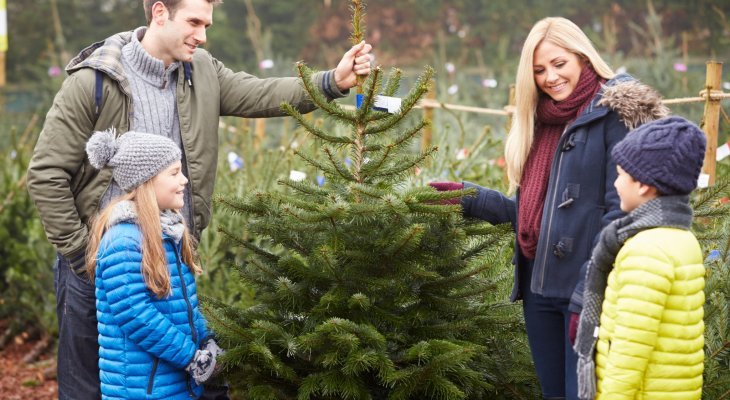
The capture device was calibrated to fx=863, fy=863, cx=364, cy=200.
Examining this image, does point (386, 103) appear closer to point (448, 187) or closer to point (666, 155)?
point (448, 187)

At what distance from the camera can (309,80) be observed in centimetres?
315

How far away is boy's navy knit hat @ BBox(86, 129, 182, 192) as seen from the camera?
3143mm

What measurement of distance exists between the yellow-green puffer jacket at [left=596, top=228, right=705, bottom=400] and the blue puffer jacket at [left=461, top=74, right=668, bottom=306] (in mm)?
237

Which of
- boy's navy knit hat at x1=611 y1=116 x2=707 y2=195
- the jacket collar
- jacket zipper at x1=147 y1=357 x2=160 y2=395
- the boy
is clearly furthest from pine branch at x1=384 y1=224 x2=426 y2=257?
the jacket collar

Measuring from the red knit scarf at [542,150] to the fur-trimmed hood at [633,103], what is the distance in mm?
123

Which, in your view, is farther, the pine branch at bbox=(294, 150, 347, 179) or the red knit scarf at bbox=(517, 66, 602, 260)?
the pine branch at bbox=(294, 150, 347, 179)

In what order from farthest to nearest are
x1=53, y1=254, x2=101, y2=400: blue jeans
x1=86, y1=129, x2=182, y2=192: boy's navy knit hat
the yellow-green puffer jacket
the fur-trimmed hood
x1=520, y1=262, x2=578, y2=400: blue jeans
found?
1. x1=53, y1=254, x2=101, y2=400: blue jeans
2. x1=86, y1=129, x2=182, y2=192: boy's navy knit hat
3. x1=520, y1=262, x2=578, y2=400: blue jeans
4. the fur-trimmed hood
5. the yellow-green puffer jacket

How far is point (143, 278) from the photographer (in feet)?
10.1

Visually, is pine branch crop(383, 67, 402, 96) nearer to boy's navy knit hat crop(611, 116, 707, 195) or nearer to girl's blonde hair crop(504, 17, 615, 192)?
girl's blonde hair crop(504, 17, 615, 192)

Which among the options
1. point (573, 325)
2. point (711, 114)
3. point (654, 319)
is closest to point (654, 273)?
point (654, 319)

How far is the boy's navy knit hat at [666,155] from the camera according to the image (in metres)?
2.52

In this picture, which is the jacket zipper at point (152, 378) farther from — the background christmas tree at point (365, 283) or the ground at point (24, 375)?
the ground at point (24, 375)

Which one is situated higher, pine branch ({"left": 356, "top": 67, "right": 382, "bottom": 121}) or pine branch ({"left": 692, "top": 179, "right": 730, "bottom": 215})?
pine branch ({"left": 356, "top": 67, "right": 382, "bottom": 121})

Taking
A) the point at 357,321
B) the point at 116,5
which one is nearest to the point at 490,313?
the point at 357,321
